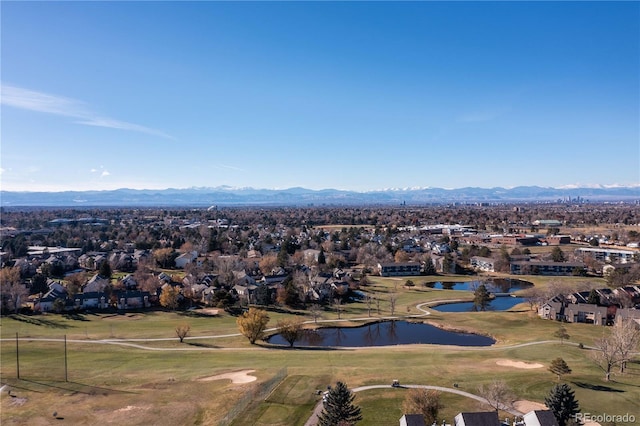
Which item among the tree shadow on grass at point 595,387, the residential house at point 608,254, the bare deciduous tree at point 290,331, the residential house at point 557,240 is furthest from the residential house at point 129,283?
the residential house at point 557,240

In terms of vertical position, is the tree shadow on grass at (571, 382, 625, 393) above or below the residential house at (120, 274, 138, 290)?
above

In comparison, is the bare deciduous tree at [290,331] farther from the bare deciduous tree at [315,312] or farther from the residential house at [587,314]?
the residential house at [587,314]

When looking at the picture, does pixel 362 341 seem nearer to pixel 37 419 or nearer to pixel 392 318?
pixel 392 318

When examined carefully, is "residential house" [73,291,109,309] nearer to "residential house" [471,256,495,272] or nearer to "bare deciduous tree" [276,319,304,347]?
"bare deciduous tree" [276,319,304,347]

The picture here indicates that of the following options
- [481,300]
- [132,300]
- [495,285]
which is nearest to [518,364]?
[481,300]

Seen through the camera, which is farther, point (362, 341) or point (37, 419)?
point (362, 341)

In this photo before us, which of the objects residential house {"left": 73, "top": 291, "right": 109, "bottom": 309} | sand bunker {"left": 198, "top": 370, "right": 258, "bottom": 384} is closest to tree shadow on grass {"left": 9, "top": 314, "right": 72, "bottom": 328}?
residential house {"left": 73, "top": 291, "right": 109, "bottom": 309}

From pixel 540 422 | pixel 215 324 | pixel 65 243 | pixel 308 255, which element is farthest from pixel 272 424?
pixel 65 243
